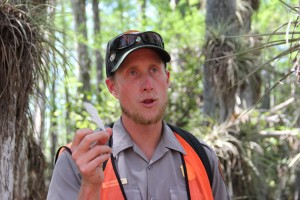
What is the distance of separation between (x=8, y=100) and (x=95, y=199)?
2120mm

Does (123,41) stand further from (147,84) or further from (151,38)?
(147,84)

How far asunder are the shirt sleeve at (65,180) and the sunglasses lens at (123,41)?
592 millimetres

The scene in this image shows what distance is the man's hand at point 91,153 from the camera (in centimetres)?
217

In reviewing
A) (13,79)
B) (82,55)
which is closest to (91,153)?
(13,79)

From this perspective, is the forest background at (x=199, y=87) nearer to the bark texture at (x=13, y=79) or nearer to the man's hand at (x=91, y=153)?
the bark texture at (x=13, y=79)

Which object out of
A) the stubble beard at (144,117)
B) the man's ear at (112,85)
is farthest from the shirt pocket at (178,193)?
the man's ear at (112,85)

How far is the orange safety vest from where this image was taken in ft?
8.21

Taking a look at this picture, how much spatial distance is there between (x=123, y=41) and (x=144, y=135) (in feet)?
1.49

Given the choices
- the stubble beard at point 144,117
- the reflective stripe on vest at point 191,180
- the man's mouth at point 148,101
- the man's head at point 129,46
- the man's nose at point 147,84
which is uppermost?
the man's head at point 129,46

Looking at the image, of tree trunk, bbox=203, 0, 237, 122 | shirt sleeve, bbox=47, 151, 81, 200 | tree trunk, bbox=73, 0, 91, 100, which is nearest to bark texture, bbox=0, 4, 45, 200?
shirt sleeve, bbox=47, 151, 81, 200

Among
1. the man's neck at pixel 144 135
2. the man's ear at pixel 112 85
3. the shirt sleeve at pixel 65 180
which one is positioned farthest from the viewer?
the man's ear at pixel 112 85

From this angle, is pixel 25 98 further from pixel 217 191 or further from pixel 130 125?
pixel 217 191

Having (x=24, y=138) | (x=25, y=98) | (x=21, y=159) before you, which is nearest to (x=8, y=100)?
(x=25, y=98)

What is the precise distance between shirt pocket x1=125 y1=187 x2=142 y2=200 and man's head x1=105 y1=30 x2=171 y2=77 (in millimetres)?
579
